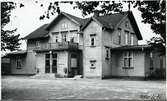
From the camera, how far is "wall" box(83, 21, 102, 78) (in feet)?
90.7

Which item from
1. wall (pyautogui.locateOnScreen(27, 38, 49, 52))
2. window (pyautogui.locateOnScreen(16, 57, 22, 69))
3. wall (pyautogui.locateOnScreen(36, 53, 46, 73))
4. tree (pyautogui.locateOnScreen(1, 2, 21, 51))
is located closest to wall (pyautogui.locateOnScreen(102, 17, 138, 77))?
wall (pyautogui.locateOnScreen(36, 53, 46, 73))

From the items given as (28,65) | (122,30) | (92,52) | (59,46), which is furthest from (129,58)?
(28,65)

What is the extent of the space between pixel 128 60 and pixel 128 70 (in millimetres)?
988

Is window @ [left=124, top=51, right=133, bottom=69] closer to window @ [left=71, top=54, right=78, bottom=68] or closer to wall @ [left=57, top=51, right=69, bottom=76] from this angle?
window @ [left=71, top=54, right=78, bottom=68]

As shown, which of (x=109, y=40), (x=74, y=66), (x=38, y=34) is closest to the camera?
(x=109, y=40)

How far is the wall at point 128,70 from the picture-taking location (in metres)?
26.4

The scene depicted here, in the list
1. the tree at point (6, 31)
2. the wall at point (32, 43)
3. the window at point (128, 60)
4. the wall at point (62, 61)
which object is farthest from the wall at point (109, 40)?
the tree at point (6, 31)

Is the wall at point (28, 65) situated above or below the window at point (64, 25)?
below

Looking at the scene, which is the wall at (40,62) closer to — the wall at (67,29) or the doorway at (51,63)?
the doorway at (51,63)

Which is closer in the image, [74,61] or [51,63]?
[74,61]

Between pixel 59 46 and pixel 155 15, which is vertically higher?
pixel 59 46

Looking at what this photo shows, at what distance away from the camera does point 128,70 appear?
27312 mm

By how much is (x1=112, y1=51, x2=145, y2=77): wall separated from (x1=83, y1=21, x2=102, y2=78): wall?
1892 millimetres

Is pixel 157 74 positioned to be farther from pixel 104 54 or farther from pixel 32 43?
pixel 32 43
